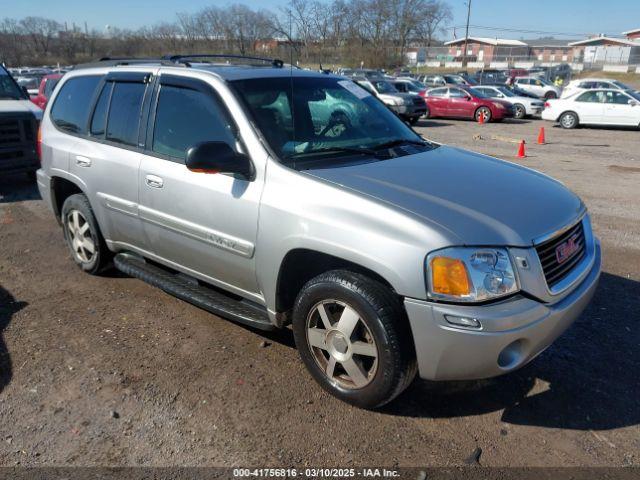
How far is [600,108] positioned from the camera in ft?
63.0

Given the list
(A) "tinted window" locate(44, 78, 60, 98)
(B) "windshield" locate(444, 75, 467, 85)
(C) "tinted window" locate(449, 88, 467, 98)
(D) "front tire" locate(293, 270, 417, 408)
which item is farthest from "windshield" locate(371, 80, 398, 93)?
(D) "front tire" locate(293, 270, 417, 408)

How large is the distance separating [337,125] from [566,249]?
175 cm

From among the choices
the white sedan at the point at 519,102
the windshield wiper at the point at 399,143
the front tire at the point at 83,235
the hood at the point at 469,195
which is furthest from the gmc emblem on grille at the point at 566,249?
the white sedan at the point at 519,102

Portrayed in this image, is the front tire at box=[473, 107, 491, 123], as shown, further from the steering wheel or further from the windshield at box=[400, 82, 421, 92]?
the steering wheel

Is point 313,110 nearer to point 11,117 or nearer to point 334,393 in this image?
point 334,393

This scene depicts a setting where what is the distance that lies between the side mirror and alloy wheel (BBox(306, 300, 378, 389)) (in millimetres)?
945

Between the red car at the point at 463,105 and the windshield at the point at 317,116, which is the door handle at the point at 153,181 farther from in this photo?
the red car at the point at 463,105

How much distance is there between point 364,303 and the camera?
2801 millimetres

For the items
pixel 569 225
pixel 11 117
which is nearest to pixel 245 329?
pixel 569 225

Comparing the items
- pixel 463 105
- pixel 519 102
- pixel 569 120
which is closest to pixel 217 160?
pixel 569 120

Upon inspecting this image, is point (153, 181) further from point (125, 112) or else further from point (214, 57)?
point (214, 57)

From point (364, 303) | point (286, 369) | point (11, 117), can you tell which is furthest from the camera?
point (11, 117)

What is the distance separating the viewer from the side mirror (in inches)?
123

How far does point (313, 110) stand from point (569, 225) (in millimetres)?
1858
